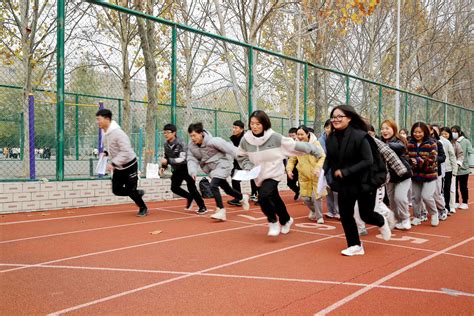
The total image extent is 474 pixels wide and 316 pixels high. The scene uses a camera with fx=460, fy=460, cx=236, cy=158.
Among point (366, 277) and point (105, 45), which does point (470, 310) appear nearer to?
point (366, 277)

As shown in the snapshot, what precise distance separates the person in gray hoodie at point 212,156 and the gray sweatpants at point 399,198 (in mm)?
2623

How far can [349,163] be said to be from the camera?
5.15 meters

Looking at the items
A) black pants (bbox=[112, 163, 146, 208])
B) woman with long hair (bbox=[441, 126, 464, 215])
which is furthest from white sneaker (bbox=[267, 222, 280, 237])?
woman with long hair (bbox=[441, 126, 464, 215])

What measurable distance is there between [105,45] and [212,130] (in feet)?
12.8

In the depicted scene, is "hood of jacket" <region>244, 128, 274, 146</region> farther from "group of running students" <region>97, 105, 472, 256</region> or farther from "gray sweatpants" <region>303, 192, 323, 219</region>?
"gray sweatpants" <region>303, 192, 323, 219</region>

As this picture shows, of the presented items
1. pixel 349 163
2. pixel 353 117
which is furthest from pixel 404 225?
pixel 353 117

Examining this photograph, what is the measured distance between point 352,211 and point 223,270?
1674 mm

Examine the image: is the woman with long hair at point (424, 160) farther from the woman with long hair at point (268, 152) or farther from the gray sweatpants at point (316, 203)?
the woman with long hair at point (268, 152)

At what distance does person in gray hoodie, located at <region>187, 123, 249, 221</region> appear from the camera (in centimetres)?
777

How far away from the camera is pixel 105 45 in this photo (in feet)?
43.2

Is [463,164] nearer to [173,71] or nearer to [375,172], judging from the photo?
[375,172]

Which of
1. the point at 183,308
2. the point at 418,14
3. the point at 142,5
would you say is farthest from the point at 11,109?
the point at 418,14

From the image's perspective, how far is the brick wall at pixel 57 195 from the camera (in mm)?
8047

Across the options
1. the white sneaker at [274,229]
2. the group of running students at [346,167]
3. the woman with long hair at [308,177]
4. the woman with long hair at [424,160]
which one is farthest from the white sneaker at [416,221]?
the white sneaker at [274,229]
